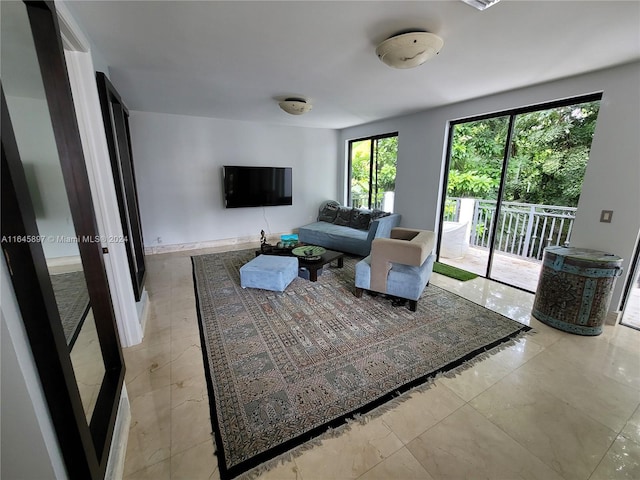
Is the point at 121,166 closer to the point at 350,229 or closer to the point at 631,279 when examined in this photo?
the point at 350,229

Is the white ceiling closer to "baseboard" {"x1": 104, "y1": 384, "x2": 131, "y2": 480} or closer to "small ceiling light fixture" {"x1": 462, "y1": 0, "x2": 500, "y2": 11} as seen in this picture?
"small ceiling light fixture" {"x1": 462, "y1": 0, "x2": 500, "y2": 11}

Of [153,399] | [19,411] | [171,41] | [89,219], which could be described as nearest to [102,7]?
[171,41]

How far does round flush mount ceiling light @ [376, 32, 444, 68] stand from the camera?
1785 millimetres

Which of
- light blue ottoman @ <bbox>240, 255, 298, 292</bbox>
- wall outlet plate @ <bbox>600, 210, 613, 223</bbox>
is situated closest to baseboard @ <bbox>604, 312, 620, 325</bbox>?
wall outlet plate @ <bbox>600, 210, 613, 223</bbox>

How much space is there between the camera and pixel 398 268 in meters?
2.83

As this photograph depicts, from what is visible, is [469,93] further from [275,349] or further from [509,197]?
[275,349]

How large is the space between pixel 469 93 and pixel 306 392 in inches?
149

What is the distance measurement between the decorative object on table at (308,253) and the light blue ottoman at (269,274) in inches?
9.5

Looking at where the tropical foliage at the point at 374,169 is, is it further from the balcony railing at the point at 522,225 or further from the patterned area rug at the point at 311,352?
the patterned area rug at the point at 311,352

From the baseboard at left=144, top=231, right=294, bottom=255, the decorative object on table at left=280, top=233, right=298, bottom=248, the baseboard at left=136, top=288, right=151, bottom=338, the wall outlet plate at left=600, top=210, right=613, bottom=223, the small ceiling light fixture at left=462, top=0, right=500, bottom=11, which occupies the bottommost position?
the baseboard at left=136, top=288, right=151, bottom=338

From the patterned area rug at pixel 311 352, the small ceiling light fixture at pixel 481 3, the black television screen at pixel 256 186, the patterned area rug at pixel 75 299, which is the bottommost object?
the patterned area rug at pixel 311 352

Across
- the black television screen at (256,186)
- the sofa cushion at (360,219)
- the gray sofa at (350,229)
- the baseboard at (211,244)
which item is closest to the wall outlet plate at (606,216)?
the gray sofa at (350,229)

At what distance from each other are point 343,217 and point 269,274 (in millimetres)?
2560

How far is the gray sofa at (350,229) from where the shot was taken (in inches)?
171
